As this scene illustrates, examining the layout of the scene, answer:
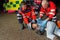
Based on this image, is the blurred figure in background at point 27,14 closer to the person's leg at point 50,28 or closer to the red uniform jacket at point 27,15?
the red uniform jacket at point 27,15

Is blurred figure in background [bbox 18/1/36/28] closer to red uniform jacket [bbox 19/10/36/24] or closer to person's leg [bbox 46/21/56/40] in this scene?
red uniform jacket [bbox 19/10/36/24]

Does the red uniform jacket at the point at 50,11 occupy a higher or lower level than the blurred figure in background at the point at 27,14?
higher

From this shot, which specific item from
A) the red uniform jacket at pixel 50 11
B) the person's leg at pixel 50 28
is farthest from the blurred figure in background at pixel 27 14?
the person's leg at pixel 50 28

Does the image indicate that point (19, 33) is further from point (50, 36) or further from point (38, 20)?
point (50, 36)

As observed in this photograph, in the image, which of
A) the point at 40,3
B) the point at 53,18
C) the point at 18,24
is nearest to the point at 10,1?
the point at 18,24

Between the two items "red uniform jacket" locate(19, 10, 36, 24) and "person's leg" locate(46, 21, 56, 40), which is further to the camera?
"red uniform jacket" locate(19, 10, 36, 24)

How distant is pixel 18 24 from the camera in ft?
9.35

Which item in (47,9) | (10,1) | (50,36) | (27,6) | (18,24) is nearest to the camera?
(50,36)

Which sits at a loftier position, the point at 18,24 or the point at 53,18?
the point at 53,18

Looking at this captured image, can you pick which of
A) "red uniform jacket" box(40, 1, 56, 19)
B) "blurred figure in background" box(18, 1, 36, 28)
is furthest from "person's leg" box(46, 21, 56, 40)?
"blurred figure in background" box(18, 1, 36, 28)

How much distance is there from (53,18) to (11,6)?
53.4 inches

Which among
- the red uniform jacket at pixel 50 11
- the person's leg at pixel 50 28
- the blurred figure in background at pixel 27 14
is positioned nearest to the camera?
the person's leg at pixel 50 28

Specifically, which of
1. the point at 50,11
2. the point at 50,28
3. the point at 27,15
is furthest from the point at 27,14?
the point at 50,28

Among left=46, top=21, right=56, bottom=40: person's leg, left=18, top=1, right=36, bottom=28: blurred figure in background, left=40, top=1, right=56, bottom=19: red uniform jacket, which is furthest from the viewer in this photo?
left=18, top=1, right=36, bottom=28: blurred figure in background
